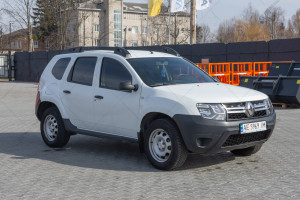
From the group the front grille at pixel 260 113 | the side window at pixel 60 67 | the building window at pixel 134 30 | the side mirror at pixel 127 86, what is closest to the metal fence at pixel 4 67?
the side window at pixel 60 67

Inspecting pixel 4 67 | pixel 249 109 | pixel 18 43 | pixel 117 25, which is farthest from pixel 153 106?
pixel 18 43

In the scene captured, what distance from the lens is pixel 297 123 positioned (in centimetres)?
1149

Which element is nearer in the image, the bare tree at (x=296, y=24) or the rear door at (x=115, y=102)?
the rear door at (x=115, y=102)

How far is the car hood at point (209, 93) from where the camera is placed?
6141 millimetres

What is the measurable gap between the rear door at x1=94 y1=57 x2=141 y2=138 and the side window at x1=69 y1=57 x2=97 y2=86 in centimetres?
27

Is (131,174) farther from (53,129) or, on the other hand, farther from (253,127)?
(53,129)

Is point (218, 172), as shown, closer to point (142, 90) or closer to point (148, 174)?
point (148, 174)

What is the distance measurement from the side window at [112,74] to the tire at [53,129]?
1385 millimetres

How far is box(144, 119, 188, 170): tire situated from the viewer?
245 inches

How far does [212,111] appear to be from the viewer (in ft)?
19.8

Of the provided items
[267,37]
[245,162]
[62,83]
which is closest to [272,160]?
[245,162]

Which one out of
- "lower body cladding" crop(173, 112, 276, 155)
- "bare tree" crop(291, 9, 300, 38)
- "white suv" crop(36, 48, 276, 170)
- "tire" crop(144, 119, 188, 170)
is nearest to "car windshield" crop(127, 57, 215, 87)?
"white suv" crop(36, 48, 276, 170)

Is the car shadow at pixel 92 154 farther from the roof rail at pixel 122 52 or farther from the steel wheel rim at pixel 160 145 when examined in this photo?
the roof rail at pixel 122 52

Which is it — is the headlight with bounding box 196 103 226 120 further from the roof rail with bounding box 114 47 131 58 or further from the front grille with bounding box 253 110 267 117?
the roof rail with bounding box 114 47 131 58
